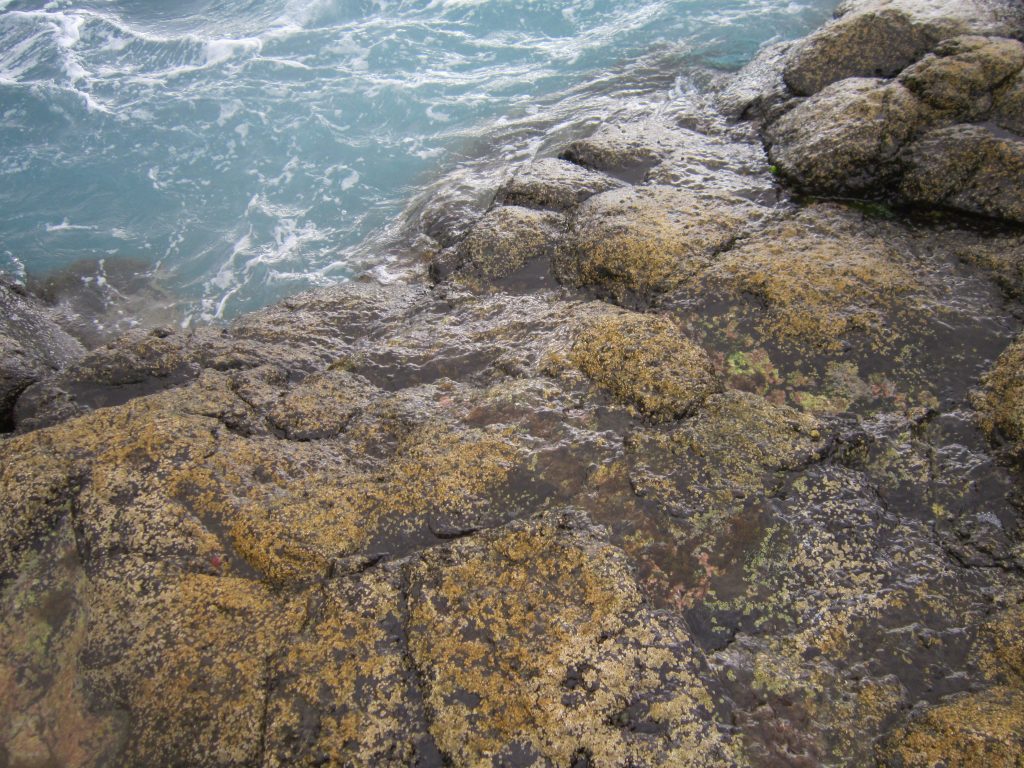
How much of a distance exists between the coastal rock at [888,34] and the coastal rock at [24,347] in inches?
382

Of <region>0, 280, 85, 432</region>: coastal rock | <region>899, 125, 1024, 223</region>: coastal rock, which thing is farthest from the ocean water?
<region>899, 125, 1024, 223</region>: coastal rock

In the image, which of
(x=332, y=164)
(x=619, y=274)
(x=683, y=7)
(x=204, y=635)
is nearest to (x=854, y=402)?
(x=619, y=274)

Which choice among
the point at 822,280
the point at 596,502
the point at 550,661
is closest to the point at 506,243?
the point at 822,280

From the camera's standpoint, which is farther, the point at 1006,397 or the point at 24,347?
the point at 24,347

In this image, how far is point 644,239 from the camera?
5.86m

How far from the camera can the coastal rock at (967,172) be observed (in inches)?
213

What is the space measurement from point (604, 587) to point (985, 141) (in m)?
5.67

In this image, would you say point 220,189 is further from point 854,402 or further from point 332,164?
point 854,402

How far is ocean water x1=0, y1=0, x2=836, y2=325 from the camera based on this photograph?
426 inches

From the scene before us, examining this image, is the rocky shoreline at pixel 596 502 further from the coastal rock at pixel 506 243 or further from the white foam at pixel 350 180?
the white foam at pixel 350 180

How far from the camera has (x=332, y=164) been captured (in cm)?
1266

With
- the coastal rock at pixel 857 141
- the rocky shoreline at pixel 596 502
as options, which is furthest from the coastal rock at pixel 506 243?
the coastal rock at pixel 857 141

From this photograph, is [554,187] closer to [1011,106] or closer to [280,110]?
[1011,106]

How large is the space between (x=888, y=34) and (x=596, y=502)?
7.81 m
